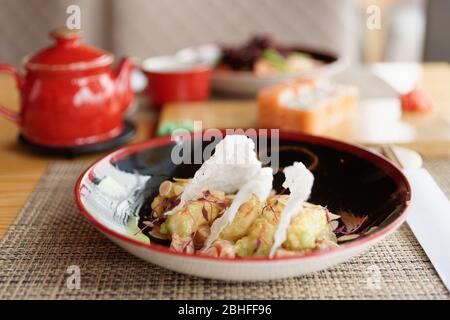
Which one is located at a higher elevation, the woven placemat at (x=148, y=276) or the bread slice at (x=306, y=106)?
the bread slice at (x=306, y=106)

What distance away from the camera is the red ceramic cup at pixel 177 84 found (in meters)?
1.46

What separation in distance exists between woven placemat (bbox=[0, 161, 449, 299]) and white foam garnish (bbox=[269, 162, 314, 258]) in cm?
6

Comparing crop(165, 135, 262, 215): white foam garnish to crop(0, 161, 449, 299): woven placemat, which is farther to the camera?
crop(165, 135, 262, 215): white foam garnish

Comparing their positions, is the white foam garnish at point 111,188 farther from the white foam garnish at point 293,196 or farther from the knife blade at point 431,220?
the knife blade at point 431,220

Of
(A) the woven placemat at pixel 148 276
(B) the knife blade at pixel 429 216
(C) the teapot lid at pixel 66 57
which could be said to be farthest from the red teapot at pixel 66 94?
(B) the knife blade at pixel 429 216

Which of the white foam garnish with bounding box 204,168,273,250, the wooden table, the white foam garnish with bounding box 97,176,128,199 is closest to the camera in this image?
the white foam garnish with bounding box 204,168,273,250

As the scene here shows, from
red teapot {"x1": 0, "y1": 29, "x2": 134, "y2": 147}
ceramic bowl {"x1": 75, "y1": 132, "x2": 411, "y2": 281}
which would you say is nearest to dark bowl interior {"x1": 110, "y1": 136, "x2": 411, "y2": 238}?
ceramic bowl {"x1": 75, "y1": 132, "x2": 411, "y2": 281}

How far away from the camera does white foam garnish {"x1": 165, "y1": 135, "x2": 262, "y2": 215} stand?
755mm

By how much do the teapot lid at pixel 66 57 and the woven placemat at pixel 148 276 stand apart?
0.39 meters

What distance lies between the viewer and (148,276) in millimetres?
687

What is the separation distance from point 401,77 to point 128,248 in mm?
1264

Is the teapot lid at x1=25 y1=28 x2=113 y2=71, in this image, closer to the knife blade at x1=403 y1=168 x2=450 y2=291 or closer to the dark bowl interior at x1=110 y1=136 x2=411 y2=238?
the dark bowl interior at x1=110 y1=136 x2=411 y2=238
